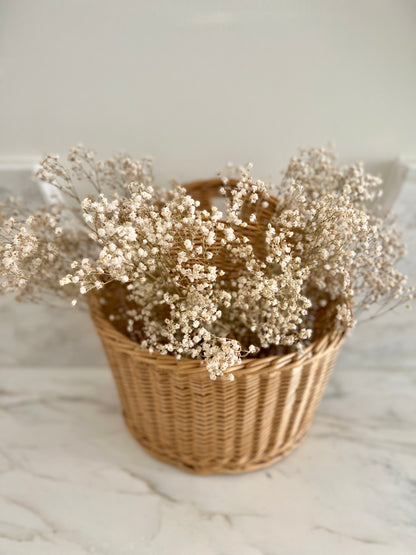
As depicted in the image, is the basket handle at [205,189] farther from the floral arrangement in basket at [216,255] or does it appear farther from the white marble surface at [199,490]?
the white marble surface at [199,490]

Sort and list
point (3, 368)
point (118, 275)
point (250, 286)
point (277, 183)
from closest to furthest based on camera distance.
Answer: point (118, 275) → point (250, 286) → point (277, 183) → point (3, 368)

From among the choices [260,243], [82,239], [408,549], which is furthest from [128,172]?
[408,549]

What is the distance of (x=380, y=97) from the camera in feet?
3.29

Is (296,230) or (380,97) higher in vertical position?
(380,97)

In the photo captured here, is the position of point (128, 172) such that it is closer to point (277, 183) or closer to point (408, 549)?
point (277, 183)

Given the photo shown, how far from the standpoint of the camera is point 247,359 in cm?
82

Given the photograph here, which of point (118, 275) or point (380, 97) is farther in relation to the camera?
point (380, 97)

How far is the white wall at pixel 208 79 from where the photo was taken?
95 centimetres

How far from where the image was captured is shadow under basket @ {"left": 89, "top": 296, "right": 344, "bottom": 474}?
83 centimetres

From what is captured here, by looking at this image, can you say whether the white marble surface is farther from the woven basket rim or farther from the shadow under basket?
the woven basket rim

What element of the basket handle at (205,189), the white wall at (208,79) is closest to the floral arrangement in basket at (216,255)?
the basket handle at (205,189)

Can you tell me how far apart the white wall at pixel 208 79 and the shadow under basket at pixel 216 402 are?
370 millimetres

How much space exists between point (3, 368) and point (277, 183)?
2.69 ft

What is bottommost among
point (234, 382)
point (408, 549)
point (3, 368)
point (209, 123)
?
point (408, 549)
